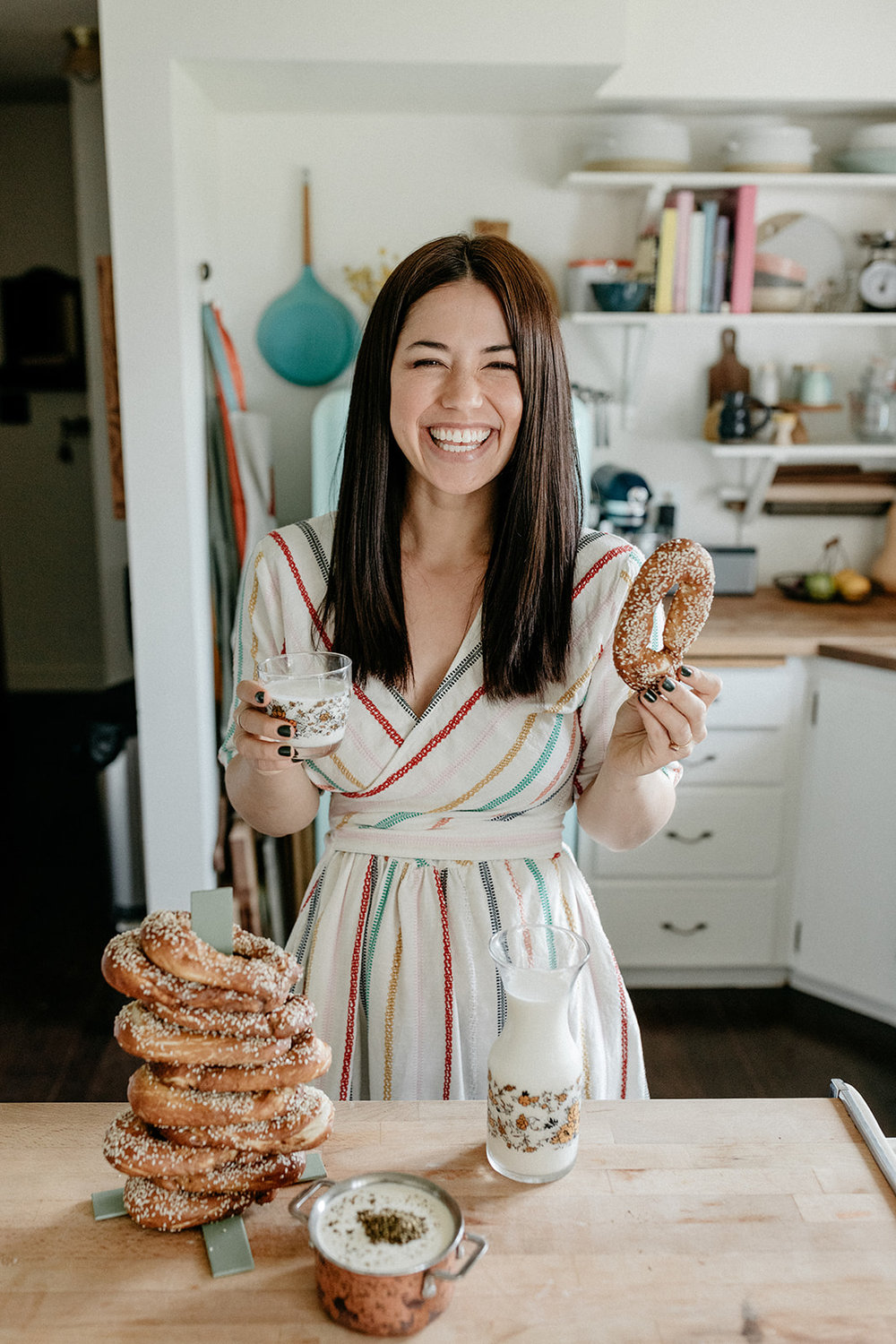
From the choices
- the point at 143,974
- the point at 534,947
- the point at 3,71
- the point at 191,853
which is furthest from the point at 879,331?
the point at 3,71

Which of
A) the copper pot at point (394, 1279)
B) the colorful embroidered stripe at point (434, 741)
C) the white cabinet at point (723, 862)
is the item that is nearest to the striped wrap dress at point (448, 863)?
the colorful embroidered stripe at point (434, 741)

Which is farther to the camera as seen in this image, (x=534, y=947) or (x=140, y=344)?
(x=140, y=344)

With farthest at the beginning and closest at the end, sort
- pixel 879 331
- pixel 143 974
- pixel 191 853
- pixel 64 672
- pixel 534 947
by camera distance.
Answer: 1. pixel 64 672
2. pixel 879 331
3. pixel 191 853
4. pixel 534 947
5. pixel 143 974

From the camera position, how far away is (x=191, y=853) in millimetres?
2832

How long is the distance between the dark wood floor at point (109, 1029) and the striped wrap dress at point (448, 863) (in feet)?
4.34

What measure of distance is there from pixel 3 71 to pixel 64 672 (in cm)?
278

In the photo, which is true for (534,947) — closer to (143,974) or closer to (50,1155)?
(143,974)

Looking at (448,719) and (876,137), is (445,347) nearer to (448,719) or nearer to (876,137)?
(448,719)

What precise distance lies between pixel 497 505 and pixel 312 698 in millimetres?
449

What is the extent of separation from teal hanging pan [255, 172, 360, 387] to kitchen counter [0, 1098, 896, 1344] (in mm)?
2540

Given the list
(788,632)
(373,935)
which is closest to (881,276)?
(788,632)

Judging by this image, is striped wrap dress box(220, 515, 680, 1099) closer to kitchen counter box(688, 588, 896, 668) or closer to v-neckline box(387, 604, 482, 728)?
v-neckline box(387, 604, 482, 728)

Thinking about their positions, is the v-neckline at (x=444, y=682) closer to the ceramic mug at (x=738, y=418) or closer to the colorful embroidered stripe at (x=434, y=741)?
the colorful embroidered stripe at (x=434, y=741)

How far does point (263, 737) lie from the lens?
1.13 m
